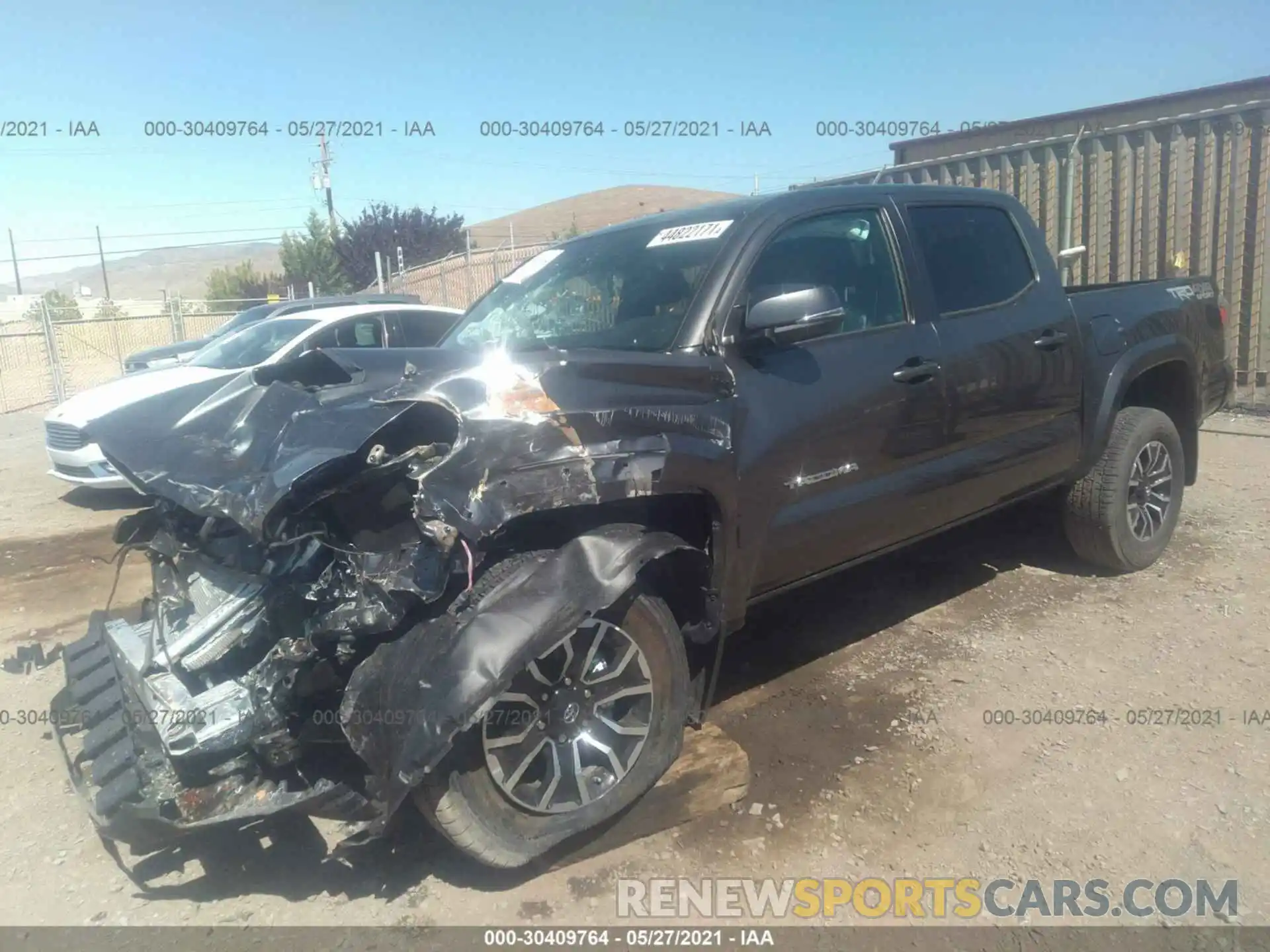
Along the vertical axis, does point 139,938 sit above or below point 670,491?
below

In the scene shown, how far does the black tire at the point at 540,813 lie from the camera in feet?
8.39

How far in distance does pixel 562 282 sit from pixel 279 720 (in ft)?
6.97

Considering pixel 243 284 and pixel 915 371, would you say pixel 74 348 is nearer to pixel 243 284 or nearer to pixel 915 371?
pixel 915 371

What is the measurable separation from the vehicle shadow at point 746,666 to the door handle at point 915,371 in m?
1.07

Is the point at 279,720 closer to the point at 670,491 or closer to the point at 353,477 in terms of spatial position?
the point at 353,477

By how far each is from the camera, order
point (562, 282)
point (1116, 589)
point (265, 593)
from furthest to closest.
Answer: point (1116, 589)
point (562, 282)
point (265, 593)

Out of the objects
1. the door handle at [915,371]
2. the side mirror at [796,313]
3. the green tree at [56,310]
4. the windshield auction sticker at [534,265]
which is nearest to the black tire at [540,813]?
the side mirror at [796,313]

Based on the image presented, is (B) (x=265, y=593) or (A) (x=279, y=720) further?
(B) (x=265, y=593)

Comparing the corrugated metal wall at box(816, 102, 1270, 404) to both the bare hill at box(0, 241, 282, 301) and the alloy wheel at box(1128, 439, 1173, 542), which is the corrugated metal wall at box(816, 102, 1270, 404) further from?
the bare hill at box(0, 241, 282, 301)

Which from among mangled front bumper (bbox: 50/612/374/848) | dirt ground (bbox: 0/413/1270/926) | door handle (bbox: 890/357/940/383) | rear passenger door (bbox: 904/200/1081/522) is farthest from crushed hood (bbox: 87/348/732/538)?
rear passenger door (bbox: 904/200/1081/522)

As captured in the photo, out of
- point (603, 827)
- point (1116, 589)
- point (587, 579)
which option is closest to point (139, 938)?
point (603, 827)

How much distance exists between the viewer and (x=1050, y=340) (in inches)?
168

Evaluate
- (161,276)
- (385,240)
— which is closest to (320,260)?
(385,240)

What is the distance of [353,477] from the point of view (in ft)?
8.61
